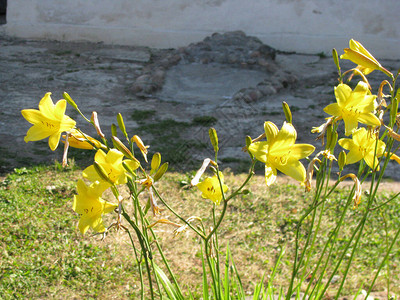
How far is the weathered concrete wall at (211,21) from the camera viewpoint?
30.0 feet

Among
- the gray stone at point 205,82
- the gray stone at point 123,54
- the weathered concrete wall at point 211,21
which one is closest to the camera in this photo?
the gray stone at point 205,82

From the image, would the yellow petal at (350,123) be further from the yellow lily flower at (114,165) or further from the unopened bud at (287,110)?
the yellow lily flower at (114,165)

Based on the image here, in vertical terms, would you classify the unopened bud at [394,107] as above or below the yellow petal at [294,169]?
above

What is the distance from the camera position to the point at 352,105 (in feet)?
3.57

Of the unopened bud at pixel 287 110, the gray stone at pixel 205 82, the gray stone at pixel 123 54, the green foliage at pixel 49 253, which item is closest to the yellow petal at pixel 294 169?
the unopened bud at pixel 287 110

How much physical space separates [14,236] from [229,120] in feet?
10.5

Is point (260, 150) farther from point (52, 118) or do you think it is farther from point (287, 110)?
point (52, 118)

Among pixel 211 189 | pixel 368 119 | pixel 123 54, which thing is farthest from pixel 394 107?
pixel 123 54

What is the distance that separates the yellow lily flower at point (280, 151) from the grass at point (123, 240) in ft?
4.25

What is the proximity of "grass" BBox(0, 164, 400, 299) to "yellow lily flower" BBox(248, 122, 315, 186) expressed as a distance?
4.25 ft

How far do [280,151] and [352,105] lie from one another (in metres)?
0.23

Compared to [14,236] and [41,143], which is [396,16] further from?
[14,236]

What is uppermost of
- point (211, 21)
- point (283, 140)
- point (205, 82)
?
point (211, 21)

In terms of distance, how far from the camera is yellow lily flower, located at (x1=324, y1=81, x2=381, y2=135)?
3.52 ft
